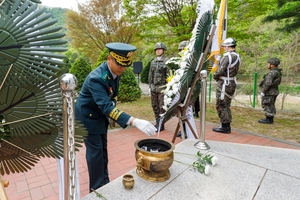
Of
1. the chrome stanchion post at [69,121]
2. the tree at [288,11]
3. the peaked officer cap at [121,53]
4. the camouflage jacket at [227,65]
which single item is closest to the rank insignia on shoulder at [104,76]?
the peaked officer cap at [121,53]

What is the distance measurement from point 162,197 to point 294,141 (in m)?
3.51

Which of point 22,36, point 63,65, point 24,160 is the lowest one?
point 24,160

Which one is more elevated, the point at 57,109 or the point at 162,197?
the point at 57,109

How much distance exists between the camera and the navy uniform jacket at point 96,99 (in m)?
1.77

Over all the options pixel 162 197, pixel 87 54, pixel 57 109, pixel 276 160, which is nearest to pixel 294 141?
pixel 276 160

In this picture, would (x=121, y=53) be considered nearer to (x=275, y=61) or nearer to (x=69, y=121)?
(x=69, y=121)

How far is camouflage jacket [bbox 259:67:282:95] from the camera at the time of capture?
16.4ft

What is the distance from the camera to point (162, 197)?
56.6 inches

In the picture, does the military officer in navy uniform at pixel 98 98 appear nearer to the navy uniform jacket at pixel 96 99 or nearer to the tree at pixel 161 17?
the navy uniform jacket at pixel 96 99

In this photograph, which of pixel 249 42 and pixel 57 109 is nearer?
pixel 57 109

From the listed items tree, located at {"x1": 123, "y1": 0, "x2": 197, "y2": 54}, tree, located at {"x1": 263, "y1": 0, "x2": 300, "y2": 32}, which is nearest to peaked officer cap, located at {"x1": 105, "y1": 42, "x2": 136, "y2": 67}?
tree, located at {"x1": 263, "y1": 0, "x2": 300, "y2": 32}

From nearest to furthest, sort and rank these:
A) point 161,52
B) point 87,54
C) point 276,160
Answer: point 276,160 < point 161,52 < point 87,54

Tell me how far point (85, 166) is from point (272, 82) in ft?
15.3

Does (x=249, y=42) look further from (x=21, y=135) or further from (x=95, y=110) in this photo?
(x=21, y=135)
